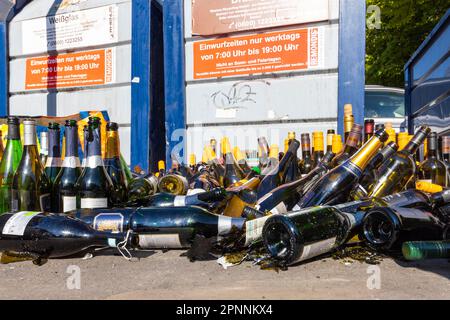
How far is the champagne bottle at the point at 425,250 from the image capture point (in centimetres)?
122

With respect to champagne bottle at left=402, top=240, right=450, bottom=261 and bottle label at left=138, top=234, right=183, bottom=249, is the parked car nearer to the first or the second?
champagne bottle at left=402, top=240, right=450, bottom=261

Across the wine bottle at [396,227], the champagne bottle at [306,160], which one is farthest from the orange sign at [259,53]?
the wine bottle at [396,227]

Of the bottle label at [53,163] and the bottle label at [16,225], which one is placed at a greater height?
the bottle label at [53,163]

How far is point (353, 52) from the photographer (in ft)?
10.8

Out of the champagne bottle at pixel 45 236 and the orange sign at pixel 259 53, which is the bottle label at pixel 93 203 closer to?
the champagne bottle at pixel 45 236

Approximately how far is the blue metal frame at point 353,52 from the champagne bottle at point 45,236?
2530 millimetres

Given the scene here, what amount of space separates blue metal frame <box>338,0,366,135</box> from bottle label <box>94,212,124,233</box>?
2.43 metres

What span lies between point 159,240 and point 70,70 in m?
3.56

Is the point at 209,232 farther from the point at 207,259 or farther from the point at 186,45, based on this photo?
the point at 186,45

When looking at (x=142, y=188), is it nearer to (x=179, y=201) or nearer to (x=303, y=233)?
(x=179, y=201)

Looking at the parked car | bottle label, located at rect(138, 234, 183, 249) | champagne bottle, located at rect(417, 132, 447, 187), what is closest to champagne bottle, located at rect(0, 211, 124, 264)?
bottle label, located at rect(138, 234, 183, 249)

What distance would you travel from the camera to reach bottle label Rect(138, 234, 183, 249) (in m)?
1.48

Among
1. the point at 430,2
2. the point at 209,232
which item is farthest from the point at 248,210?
the point at 430,2

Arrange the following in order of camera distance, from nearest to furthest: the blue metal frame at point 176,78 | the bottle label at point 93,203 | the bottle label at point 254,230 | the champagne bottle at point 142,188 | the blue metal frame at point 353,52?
the bottle label at point 254,230
the bottle label at point 93,203
the champagne bottle at point 142,188
the blue metal frame at point 353,52
the blue metal frame at point 176,78
